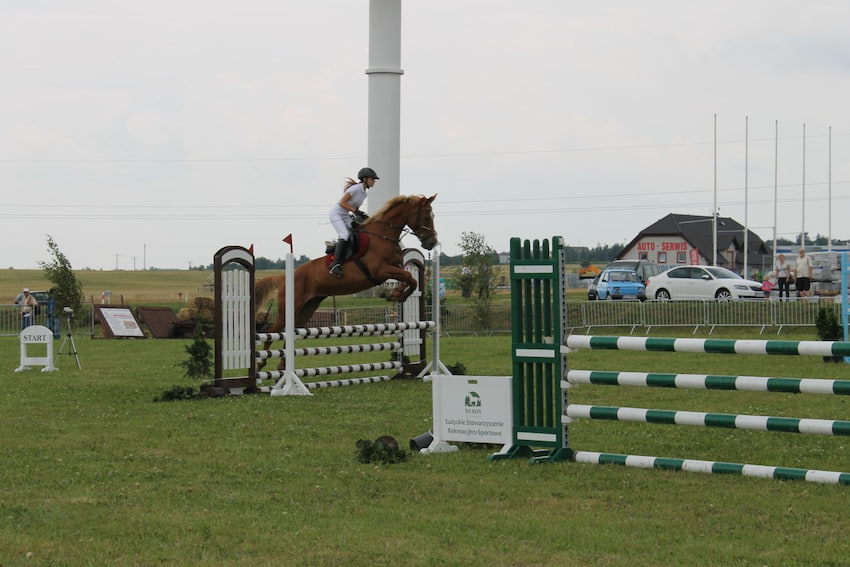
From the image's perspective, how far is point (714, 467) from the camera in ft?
27.8

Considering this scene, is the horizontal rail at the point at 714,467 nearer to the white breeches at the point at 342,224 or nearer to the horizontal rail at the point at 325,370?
the horizontal rail at the point at 325,370

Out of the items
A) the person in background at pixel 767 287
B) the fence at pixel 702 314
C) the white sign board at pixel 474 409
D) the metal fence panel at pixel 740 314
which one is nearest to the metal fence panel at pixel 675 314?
the fence at pixel 702 314

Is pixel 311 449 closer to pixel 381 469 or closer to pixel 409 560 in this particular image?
pixel 381 469

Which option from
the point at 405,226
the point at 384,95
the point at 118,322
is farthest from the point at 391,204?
the point at 384,95

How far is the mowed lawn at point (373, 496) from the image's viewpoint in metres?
6.37

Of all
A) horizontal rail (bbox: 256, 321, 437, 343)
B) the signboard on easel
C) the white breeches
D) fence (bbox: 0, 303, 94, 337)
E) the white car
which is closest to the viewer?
horizontal rail (bbox: 256, 321, 437, 343)

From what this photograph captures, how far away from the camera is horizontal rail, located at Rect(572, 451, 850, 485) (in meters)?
8.01

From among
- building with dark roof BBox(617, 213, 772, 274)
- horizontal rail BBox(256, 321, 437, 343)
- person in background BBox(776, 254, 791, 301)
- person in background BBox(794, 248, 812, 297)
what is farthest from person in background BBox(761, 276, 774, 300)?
building with dark roof BBox(617, 213, 772, 274)

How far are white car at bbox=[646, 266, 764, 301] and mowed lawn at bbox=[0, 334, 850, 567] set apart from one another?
28479mm

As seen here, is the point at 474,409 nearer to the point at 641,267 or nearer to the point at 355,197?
the point at 355,197

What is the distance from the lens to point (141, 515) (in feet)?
24.3

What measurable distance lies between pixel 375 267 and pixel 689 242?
7075cm

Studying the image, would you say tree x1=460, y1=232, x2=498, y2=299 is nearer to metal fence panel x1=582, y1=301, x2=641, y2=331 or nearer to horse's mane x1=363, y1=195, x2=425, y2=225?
metal fence panel x1=582, y1=301, x2=641, y2=331

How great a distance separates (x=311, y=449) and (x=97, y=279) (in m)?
95.5
